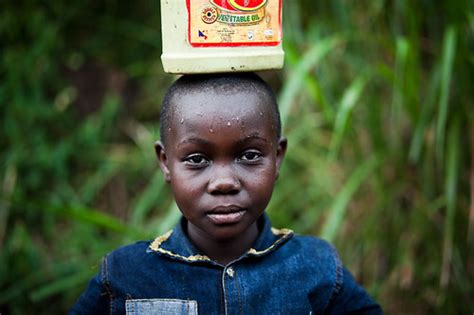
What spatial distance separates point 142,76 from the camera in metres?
4.55

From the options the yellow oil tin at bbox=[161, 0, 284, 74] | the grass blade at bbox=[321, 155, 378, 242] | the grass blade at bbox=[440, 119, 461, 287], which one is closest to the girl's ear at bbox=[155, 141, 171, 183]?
the yellow oil tin at bbox=[161, 0, 284, 74]

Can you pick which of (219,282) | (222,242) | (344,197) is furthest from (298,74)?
(219,282)

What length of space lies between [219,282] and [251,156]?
0.36m

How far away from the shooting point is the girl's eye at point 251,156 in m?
1.79

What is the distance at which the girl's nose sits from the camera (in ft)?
5.62

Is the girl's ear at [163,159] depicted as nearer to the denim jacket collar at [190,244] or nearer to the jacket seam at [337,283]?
the denim jacket collar at [190,244]

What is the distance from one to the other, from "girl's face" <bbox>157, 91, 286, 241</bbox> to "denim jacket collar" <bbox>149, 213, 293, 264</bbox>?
0.12 meters

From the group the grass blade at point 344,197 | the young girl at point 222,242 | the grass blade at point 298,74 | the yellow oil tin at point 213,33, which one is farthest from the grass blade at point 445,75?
the yellow oil tin at point 213,33

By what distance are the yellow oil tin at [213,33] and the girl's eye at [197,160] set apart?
0.73 feet

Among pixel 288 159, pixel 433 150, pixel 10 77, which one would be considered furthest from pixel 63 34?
pixel 433 150

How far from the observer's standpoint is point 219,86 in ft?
5.85

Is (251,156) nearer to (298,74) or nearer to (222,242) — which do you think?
(222,242)

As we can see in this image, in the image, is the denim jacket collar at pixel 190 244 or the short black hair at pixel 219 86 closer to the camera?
the short black hair at pixel 219 86

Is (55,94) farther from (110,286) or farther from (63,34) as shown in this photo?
(110,286)
